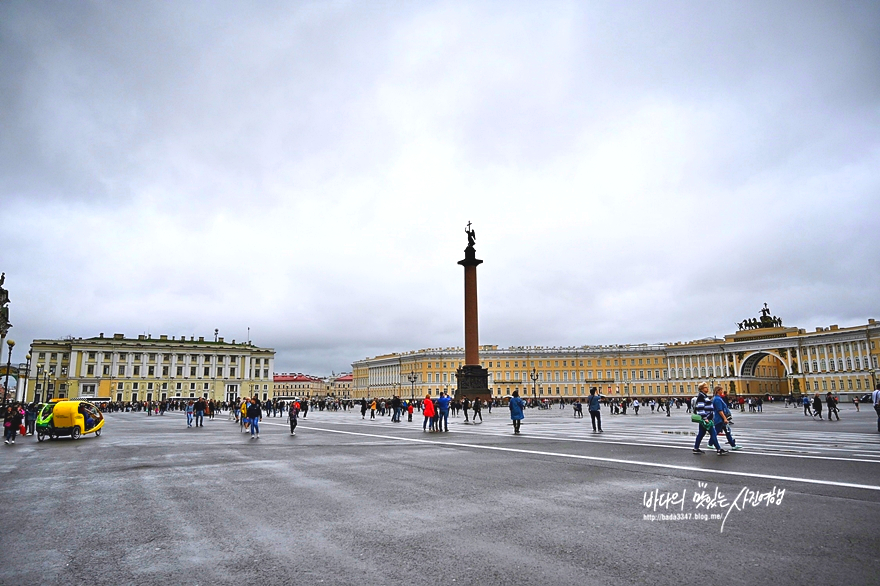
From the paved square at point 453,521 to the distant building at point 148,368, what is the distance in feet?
385

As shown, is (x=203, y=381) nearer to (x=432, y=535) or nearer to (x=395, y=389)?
(x=395, y=389)

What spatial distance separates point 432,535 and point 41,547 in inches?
161

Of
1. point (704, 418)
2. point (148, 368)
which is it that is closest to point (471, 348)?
point (704, 418)

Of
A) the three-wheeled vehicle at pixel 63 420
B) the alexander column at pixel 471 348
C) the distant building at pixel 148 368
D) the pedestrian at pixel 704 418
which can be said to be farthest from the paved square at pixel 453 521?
the distant building at pixel 148 368

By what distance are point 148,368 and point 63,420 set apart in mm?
109503

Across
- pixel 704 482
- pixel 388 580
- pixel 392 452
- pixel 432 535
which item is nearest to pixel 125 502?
pixel 432 535

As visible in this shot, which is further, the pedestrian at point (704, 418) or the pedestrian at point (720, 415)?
the pedestrian at point (704, 418)

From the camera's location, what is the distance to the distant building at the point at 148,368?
112 m

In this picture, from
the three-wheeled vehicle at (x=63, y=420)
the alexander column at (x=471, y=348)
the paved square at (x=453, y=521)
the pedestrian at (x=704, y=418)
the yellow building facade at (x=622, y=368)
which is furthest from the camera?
the yellow building facade at (x=622, y=368)

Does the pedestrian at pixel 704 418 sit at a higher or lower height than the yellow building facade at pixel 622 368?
lower

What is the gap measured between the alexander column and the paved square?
139 feet

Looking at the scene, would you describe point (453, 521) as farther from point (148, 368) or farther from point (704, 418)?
point (148, 368)

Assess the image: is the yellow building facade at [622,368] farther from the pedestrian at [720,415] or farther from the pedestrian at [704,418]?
the pedestrian at [720,415]

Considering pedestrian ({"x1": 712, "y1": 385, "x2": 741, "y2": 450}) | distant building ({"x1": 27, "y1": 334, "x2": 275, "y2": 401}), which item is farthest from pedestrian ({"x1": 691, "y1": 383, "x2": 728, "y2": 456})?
distant building ({"x1": 27, "y1": 334, "x2": 275, "y2": 401})
